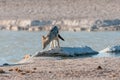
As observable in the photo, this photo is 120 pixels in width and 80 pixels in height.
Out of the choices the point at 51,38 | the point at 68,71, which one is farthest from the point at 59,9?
the point at 68,71

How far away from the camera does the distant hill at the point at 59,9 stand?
44969 mm

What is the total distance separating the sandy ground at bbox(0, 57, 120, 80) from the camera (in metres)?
14.8

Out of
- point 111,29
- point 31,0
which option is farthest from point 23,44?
point 31,0

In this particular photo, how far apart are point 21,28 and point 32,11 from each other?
2.07 metres

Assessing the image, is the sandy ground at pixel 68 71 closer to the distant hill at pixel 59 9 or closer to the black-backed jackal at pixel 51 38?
the black-backed jackal at pixel 51 38

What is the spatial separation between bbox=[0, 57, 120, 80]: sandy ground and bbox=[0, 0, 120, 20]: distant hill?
25315mm

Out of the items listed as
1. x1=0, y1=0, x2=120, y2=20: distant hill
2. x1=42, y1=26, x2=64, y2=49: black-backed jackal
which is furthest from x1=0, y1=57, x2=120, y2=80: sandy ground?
x1=0, y1=0, x2=120, y2=20: distant hill

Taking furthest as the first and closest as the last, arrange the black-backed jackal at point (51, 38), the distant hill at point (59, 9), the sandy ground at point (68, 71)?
the distant hill at point (59, 9)
the black-backed jackal at point (51, 38)
the sandy ground at point (68, 71)

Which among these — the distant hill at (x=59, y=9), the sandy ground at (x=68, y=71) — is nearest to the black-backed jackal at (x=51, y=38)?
the sandy ground at (x=68, y=71)

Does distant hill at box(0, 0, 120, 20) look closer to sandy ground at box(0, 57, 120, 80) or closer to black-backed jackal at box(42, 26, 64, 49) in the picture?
Answer: black-backed jackal at box(42, 26, 64, 49)

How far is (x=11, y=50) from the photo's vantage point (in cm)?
2630

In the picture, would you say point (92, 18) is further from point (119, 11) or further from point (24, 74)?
point (24, 74)

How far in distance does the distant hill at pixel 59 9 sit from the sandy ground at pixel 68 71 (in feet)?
83.1

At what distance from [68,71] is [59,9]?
30.8 m
